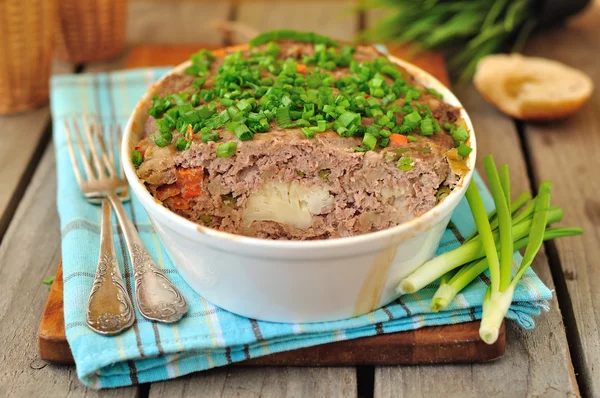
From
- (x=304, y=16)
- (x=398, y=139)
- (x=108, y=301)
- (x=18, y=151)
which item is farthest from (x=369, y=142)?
(x=304, y=16)

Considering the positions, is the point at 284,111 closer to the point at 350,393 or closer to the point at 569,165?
the point at 350,393

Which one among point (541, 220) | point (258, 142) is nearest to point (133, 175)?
point (258, 142)

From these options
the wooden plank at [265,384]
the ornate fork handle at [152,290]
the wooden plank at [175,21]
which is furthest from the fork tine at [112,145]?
the wooden plank at [175,21]

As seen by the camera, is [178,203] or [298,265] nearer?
[298,265]

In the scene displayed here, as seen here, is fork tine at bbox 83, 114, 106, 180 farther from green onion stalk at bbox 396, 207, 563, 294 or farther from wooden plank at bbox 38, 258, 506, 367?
green onion stalk at bbox 396, 207, 563, 294

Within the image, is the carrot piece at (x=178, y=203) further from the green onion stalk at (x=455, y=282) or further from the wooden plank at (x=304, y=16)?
the wooden plank at (x=304, y=16)

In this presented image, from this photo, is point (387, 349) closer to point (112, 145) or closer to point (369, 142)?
point (369, 142)
